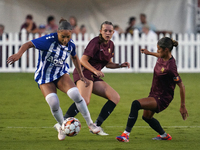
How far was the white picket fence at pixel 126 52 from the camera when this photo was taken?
52.5ft

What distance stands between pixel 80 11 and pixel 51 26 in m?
2.20

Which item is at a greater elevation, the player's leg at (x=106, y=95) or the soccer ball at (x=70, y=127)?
the player's leg at (x=106, y=95)

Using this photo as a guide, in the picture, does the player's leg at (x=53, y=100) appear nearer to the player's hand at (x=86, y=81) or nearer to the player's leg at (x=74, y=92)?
the player's leg at (x=74, y=92)

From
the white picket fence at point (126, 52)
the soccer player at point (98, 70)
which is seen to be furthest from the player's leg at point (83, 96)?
the white picket fence at point (126, 52)

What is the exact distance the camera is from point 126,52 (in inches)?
645

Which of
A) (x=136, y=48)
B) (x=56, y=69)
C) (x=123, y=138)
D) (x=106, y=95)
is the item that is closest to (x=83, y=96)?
(x=106, y=95)

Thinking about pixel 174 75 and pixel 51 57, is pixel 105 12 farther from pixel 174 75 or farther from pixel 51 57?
pixel 174 75

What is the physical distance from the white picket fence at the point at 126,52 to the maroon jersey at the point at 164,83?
9.60 meters

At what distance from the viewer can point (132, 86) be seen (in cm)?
1297

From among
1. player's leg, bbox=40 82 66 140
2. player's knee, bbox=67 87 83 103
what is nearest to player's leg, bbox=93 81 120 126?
player's knee, bbox=67 87 83 103

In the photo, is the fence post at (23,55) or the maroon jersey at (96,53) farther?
the fence post at (23,55)

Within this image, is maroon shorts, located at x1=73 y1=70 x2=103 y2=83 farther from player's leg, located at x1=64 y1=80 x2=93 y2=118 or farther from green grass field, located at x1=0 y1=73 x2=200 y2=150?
green grass field, located at x1=0 y1=73 x2=200 y2=150

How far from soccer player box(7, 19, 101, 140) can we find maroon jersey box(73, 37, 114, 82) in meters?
0.53

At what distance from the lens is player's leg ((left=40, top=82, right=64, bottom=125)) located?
21.4 ft
